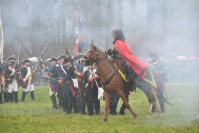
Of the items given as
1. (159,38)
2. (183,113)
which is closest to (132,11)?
(159,38)

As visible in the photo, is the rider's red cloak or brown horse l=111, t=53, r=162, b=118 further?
brown horse l=111, t=53, r=162, b=118

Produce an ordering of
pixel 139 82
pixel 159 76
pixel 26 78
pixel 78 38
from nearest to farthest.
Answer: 1. pixel 139 82
2. pixel 159 76
3. pixel 78 38
4. pixel 26 78

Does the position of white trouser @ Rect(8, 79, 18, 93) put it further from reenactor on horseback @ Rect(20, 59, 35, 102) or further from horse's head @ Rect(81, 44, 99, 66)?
horse's head @ Rect(81, 44, 99, 66)

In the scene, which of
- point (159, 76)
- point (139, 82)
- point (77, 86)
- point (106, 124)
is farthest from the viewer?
point (77, 86)

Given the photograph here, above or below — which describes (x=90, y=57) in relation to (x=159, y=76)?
above

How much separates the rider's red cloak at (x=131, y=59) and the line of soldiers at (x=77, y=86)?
6.38 feet

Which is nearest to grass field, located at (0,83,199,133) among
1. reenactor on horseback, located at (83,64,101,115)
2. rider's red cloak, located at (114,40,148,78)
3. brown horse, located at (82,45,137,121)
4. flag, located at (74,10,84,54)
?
brown horse, located at (82,45,137,121)

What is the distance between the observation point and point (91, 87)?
51.5 feet

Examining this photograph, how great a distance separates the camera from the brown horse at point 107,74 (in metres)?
13.4

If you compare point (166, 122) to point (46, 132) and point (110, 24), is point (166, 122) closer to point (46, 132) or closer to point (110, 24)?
point (46, 132)

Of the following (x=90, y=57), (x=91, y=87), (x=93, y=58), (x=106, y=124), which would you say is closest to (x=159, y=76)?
(x=91, y=87)

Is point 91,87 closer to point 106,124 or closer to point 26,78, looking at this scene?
point 106,124

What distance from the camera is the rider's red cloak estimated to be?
1340cm

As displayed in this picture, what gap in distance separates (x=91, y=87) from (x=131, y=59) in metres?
2.94
